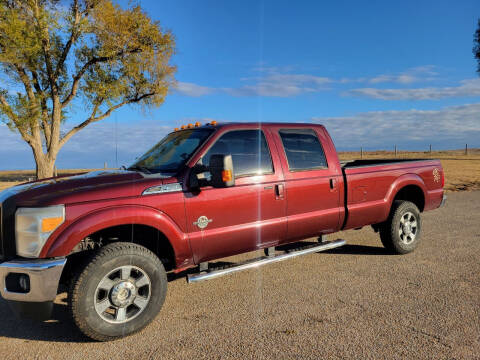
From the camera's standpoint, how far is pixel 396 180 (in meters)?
5.99

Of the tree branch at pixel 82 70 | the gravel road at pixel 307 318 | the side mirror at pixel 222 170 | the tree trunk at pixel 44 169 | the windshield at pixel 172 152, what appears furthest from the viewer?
the tree branch at pixel 82 70

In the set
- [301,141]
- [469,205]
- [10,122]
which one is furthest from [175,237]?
[10,122]

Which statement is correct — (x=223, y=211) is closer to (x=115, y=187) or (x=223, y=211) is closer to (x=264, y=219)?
(x=264, y=219)

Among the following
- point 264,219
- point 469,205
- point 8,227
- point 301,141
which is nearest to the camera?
point 8,227

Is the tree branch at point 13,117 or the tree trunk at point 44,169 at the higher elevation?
the tree branch at point 13,117

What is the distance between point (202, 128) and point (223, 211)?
1.07 metres

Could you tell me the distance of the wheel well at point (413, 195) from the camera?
6.43 m

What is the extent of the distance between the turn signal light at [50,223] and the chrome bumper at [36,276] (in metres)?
0.27

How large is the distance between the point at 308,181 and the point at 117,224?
2.44 meters

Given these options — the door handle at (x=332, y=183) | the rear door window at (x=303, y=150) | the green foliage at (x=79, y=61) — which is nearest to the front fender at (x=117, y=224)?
the rear door window at (x=303, y=150)

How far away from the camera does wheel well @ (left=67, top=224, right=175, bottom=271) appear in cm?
391

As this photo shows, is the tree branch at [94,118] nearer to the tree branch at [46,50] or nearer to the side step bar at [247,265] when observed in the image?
the tree branch at [46,50]

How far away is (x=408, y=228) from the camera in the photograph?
6.16 meters

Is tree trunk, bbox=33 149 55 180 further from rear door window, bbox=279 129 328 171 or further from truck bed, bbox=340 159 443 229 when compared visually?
truck bed, bbox=340 159 443 229
